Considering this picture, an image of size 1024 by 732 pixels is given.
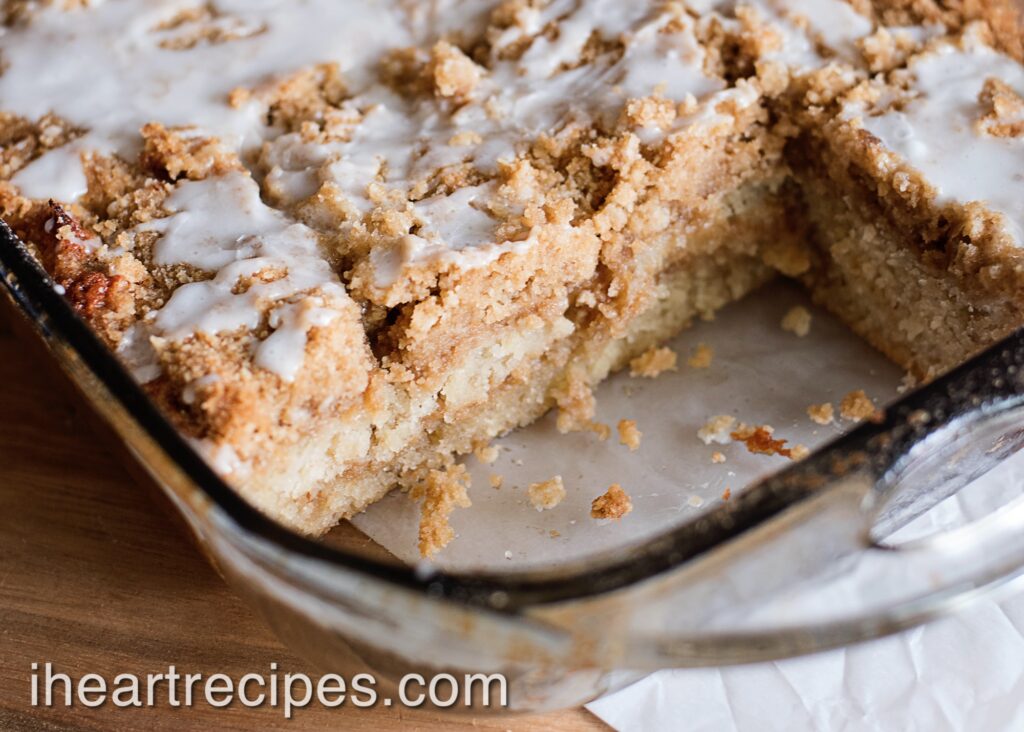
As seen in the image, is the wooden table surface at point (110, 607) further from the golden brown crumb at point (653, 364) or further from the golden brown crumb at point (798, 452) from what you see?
the golden brown crumb at point (653, 364)

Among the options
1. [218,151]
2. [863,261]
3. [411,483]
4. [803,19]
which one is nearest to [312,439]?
[411,483]

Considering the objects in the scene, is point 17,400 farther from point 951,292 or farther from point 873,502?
point 951,292

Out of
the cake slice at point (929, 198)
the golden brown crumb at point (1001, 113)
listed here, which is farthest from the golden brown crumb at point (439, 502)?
the golden brown crumb at point (1001, 113)

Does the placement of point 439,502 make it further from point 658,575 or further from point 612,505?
point 658,575

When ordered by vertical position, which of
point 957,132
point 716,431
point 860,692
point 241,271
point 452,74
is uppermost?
point 957,132

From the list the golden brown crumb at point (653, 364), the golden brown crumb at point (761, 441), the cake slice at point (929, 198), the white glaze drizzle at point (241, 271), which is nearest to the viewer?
the white glaze drizzle at point (241, 271)

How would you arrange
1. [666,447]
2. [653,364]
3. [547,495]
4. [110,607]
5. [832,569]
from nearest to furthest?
[832,569] < [110,607] < [547,495] < [666,447] < [653,364]

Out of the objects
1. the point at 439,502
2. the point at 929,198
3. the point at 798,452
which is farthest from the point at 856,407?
the point at 439,502

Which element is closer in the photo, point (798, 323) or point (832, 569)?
point (832, 569)
